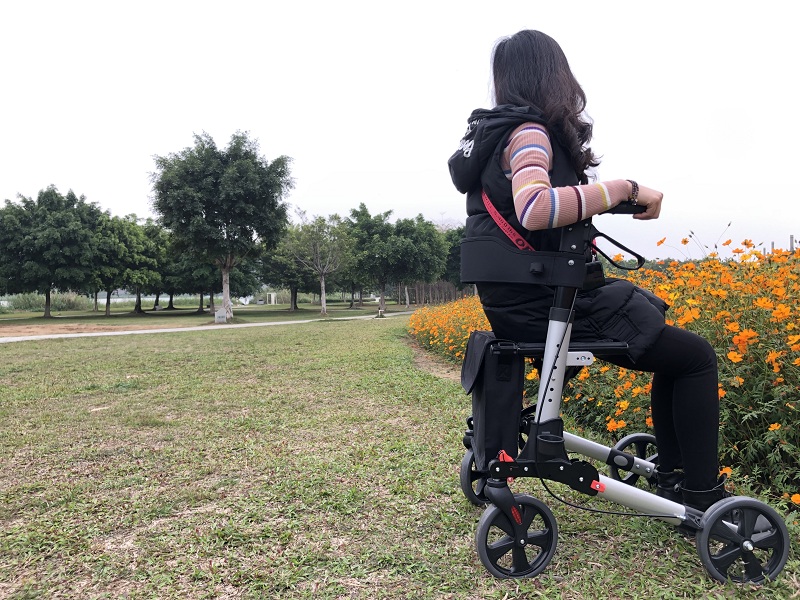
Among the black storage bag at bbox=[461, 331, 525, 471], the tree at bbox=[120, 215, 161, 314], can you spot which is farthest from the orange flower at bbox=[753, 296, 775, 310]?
the tree at bbox=[120, 215, 161, 314]

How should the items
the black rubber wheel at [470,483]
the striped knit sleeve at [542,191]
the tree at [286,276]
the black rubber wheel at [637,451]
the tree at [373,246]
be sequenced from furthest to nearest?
the tree at [286,276]
the tree at [373,246]
the black rubber wheel at [470,483]
the black rubber wheel at [637,451]
the striped knit sleeve at [542,191]

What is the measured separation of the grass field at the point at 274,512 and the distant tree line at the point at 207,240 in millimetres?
17558

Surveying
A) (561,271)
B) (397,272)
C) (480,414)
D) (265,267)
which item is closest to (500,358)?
(480,414)

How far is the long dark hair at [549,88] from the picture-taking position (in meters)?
1.67

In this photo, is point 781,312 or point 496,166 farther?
point 781,312

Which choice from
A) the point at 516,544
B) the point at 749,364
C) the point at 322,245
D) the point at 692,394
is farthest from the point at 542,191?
the point at 322,245

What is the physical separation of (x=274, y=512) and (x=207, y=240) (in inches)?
824

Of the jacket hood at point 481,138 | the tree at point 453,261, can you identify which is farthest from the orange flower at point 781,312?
the tree at point 453,261

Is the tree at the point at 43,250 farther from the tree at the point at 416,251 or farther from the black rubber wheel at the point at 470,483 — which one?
the black rubber wheel at the point at 470,483

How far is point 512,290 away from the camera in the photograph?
1.68 m

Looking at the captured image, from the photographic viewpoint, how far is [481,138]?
1678 mm

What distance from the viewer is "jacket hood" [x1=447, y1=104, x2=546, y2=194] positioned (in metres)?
1.63

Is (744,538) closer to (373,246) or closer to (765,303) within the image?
(765,303)

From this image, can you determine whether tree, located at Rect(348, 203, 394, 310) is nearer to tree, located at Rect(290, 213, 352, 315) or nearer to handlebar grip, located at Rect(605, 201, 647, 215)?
tree, located at Rect(290, 213, 352, 315)
